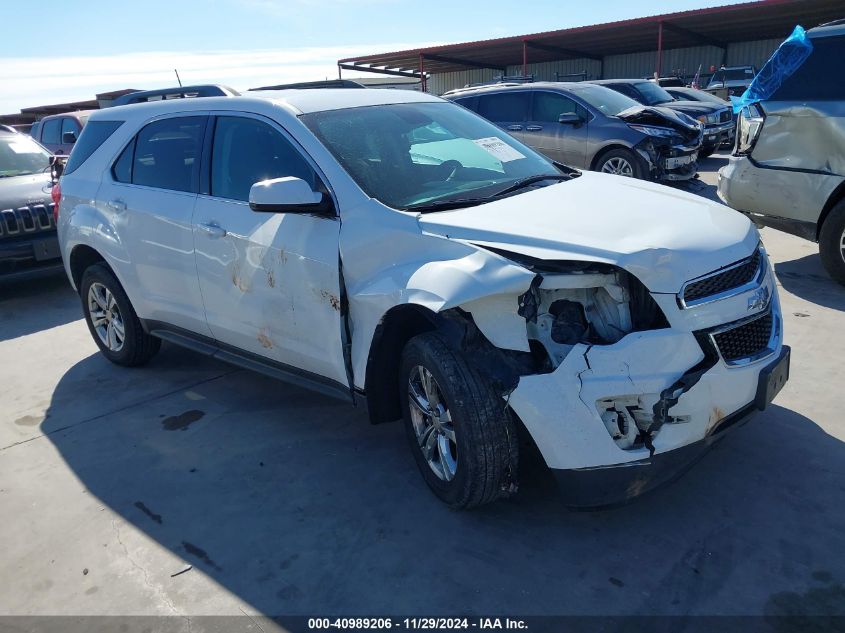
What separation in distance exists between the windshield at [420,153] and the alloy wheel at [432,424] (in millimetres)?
831

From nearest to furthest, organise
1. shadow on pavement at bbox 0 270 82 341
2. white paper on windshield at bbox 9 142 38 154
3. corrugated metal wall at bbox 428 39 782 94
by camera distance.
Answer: shadow on pavement at bbox 0 270 82 341
white paper on windshield at bbox 9 142 38 154
corrugated metal wall at bbox 428 39 782 94

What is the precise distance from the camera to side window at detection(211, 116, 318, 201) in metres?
3.70

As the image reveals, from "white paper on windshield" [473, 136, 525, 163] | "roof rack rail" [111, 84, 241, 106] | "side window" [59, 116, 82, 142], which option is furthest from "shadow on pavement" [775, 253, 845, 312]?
"side window" [59, 116, 82, 142]

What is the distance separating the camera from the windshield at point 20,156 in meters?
Result: 8.11

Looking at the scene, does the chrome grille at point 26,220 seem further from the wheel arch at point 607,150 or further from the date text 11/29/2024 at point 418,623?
the wheel arch at point 607,150

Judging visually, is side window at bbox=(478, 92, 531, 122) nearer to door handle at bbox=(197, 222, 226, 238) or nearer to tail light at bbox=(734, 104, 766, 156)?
tail light at bbox=(734, 104, 766, 156)

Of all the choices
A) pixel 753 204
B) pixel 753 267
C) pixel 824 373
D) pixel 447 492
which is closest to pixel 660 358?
pixel 753 267

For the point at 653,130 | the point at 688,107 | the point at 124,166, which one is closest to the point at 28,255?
the point at 124,166

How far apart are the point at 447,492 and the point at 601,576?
2.46ft

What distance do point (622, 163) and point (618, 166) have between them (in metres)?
0.08

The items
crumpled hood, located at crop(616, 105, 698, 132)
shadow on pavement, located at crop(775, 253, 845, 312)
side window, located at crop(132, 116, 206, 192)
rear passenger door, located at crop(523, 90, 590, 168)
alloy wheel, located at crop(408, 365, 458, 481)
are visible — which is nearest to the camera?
alloy wheel, located at crop(408, 365, 458, 481)

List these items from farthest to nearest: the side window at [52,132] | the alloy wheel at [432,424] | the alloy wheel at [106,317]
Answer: the side window at [52,132] < the alloy wheel at [106,317] < the alloy wheel at [432,424]

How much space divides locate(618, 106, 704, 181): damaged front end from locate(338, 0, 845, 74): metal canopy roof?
525 inches

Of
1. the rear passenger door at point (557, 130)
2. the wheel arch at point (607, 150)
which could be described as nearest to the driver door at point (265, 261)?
the wheel arch at point (607, 150)
